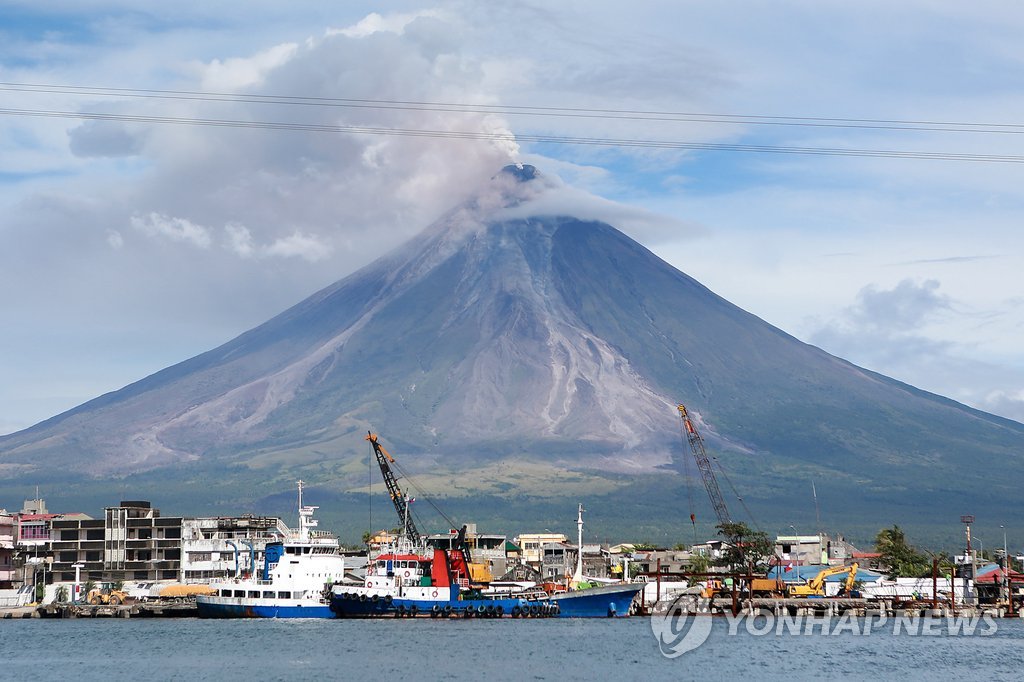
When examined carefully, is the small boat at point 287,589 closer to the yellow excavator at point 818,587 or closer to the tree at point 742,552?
the yellow excavator at point 818,587

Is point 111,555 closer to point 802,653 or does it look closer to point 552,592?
point 552,592

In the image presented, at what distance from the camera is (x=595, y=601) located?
13388 centimetres

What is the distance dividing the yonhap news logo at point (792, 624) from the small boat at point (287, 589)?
24.9 m

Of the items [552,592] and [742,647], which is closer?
[742,647]

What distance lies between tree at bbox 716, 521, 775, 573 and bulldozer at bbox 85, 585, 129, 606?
55757mm

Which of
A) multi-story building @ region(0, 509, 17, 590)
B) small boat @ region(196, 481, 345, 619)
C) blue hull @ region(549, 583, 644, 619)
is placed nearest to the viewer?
small boat @ region(196, 481, 345, 619)

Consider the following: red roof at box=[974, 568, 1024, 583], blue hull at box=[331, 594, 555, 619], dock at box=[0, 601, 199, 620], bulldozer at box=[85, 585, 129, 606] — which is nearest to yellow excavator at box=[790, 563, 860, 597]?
red roof at box=[974, 568, 1024, 583]

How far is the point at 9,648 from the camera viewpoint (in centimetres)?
10506

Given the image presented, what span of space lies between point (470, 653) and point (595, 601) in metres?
37.2

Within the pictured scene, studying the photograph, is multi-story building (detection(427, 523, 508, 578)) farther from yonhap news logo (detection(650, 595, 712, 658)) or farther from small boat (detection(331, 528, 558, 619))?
small boat (detection(331, 528, 558, 619))

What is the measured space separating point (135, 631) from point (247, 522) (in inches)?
1510

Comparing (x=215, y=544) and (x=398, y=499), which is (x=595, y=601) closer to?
(x=398, y=499)

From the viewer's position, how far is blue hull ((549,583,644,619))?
436 ft

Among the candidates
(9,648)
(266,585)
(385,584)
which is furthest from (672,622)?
(9,648)
